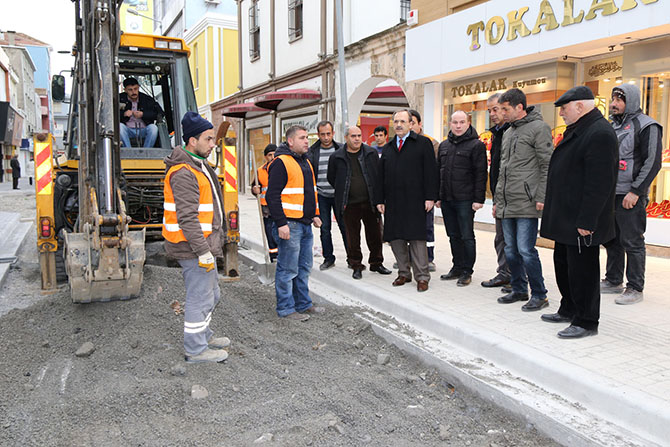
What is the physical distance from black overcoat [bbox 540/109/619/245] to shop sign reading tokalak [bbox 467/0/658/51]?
4.19m

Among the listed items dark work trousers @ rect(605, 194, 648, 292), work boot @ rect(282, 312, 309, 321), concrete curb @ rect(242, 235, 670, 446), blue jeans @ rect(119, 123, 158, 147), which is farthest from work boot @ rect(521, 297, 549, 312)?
blue jeans @ rect(119, 123, 158, 147)

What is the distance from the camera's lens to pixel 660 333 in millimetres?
4488

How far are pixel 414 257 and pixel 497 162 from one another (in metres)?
1.32

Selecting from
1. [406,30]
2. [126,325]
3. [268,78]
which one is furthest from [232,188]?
[268,78]

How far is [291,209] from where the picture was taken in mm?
5340

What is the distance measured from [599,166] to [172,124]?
5860 millimetres

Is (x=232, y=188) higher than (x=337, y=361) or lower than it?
higher

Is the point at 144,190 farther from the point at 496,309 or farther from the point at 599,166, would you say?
the point at 599,166

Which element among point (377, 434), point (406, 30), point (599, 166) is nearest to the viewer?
point (377, 434)

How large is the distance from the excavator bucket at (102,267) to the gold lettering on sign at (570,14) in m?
6.90

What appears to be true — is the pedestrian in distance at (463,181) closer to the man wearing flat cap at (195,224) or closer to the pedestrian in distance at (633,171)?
the pedestrian in distance at (633,171)

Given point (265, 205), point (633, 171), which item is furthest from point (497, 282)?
point (265, 205)

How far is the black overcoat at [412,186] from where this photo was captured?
5.92 m

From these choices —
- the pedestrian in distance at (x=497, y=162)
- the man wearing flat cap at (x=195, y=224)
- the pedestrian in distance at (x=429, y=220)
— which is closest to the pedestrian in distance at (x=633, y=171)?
the pedestrian in distance at (x=497, y=162)
